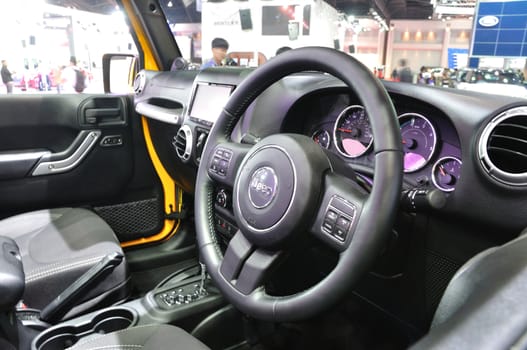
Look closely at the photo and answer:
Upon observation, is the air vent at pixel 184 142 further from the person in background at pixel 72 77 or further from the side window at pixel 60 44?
the person in background at pixel 72 77

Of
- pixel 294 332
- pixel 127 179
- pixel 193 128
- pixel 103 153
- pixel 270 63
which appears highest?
pixel 270 63

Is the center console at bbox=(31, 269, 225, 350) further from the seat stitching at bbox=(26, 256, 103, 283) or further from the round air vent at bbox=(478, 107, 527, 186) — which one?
the round air vent at bbox=(478, 107, 527, 186)

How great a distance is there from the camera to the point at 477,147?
85cm

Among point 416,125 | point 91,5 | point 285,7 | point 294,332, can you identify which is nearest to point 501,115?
point 416,125

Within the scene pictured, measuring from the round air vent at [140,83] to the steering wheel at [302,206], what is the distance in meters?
1.21

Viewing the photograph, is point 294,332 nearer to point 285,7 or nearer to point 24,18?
point 24,18

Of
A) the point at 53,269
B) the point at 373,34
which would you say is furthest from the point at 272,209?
the point at 373,34

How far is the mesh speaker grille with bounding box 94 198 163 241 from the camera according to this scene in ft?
6.65

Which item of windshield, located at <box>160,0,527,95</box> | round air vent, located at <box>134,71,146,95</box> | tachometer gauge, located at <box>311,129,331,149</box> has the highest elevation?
windshield, located at <box>160,0,527,95</box>

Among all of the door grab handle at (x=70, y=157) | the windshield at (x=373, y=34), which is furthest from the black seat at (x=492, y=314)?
the door grab handle at (x=70, y=157)

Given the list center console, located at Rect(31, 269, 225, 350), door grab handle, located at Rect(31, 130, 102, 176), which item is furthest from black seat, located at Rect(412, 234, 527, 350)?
door grab handle, located at Rect(31, 130, 102, 176)

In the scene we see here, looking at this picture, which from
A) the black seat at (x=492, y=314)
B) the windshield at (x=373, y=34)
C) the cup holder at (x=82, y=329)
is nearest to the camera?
the black seat at (x=492, y=314)

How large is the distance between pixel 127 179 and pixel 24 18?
1642 millimetres

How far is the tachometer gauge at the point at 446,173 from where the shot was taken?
3.10ft
